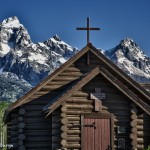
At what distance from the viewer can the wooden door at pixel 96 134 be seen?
82.4ft

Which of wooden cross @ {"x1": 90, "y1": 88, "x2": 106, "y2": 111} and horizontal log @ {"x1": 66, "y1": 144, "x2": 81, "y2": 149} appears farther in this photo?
wooden cross @ {"x1": 90, "y1": 88, "x2": 106, "y2": 111}

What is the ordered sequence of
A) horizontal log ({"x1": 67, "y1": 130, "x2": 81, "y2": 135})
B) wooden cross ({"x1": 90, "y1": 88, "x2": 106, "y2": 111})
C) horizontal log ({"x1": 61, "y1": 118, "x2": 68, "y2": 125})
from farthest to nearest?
wooden cross ({"x1": 90, "y1": 88, "x2": 106, "y2": 111})
horizontal log ({"x1": 67, "y1": 130, "x2": 81, "y2": 135})
horizontal log ({"x1": 61, "y1": 118, "x2": 68, "y2": 125})

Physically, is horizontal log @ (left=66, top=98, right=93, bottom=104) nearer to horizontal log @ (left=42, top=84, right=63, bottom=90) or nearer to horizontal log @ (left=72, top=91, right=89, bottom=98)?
horizontal log @ (left=72, top=91, right=89, bottom=98)

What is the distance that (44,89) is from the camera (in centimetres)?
2734

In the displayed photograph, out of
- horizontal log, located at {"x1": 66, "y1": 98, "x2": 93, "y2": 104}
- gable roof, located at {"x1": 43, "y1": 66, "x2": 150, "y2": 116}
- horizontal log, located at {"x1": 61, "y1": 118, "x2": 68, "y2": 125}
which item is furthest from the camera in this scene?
horizontal log, located at {"x1": 66, "y1": 98, "x2": 93, "y2": 104}

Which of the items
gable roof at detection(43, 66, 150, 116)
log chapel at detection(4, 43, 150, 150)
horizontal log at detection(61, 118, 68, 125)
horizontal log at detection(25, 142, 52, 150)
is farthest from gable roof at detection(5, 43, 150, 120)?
horizontal log at detection(61, 118, 68, 125)

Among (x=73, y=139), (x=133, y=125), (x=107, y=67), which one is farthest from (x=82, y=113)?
(x=107, y=67)

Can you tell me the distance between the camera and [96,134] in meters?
25.2

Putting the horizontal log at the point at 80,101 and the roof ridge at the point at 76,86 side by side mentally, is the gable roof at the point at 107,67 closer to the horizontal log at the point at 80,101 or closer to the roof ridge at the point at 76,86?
the roof ridge at the point at 76,86

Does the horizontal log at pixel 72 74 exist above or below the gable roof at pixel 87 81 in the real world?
above

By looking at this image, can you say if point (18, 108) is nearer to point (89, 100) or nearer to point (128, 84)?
point (89, 100)

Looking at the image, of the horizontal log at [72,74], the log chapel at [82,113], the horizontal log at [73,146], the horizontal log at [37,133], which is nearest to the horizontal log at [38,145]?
the log chapel at [82,113]

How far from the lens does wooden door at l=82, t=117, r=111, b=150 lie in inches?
989

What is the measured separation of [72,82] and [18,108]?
3305 millimetres
